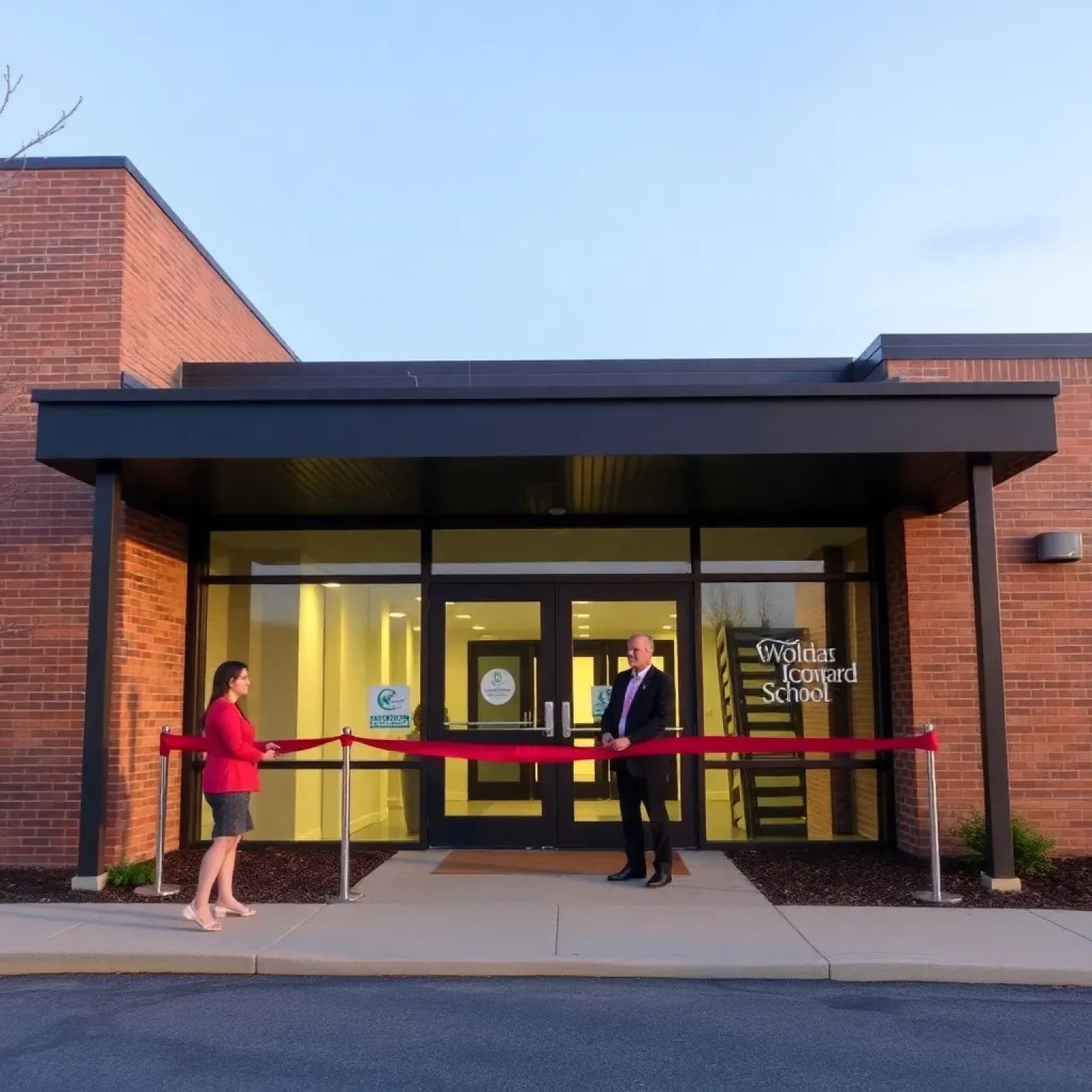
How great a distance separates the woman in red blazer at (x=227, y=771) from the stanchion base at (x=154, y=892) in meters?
0.91

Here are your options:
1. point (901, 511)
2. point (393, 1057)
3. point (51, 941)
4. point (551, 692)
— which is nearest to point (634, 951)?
point (393, 1057)

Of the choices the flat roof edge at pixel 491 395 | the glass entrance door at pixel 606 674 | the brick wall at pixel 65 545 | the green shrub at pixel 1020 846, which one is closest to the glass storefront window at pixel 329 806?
the brick wall at pixel 65 545

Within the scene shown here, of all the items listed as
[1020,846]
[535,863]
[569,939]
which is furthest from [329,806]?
[1020,846]

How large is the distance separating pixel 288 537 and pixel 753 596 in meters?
4.47

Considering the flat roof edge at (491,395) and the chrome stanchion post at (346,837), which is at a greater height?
the flat roof edge at (491,395)

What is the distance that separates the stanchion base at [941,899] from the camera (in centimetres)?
768

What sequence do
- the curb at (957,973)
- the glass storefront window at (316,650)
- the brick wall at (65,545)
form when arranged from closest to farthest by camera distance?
the curb at (957,973), the brick wall at (65,545), the glass storefront window at (316,650)

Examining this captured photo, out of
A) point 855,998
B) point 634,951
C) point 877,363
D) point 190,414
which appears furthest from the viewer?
point 877,363

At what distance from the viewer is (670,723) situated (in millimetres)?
10281

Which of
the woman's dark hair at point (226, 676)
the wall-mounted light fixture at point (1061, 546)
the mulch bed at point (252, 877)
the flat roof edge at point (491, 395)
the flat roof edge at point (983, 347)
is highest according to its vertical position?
the flat roof edge at point (983, 347)

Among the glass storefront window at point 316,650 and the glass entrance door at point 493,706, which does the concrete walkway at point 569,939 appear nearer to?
the glass entrance door at point 493,706

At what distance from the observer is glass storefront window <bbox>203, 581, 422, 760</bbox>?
10562 millimetres

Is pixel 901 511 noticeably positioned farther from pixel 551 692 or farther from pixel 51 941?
pixel 51 941

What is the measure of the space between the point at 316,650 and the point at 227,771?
11.7 ft
